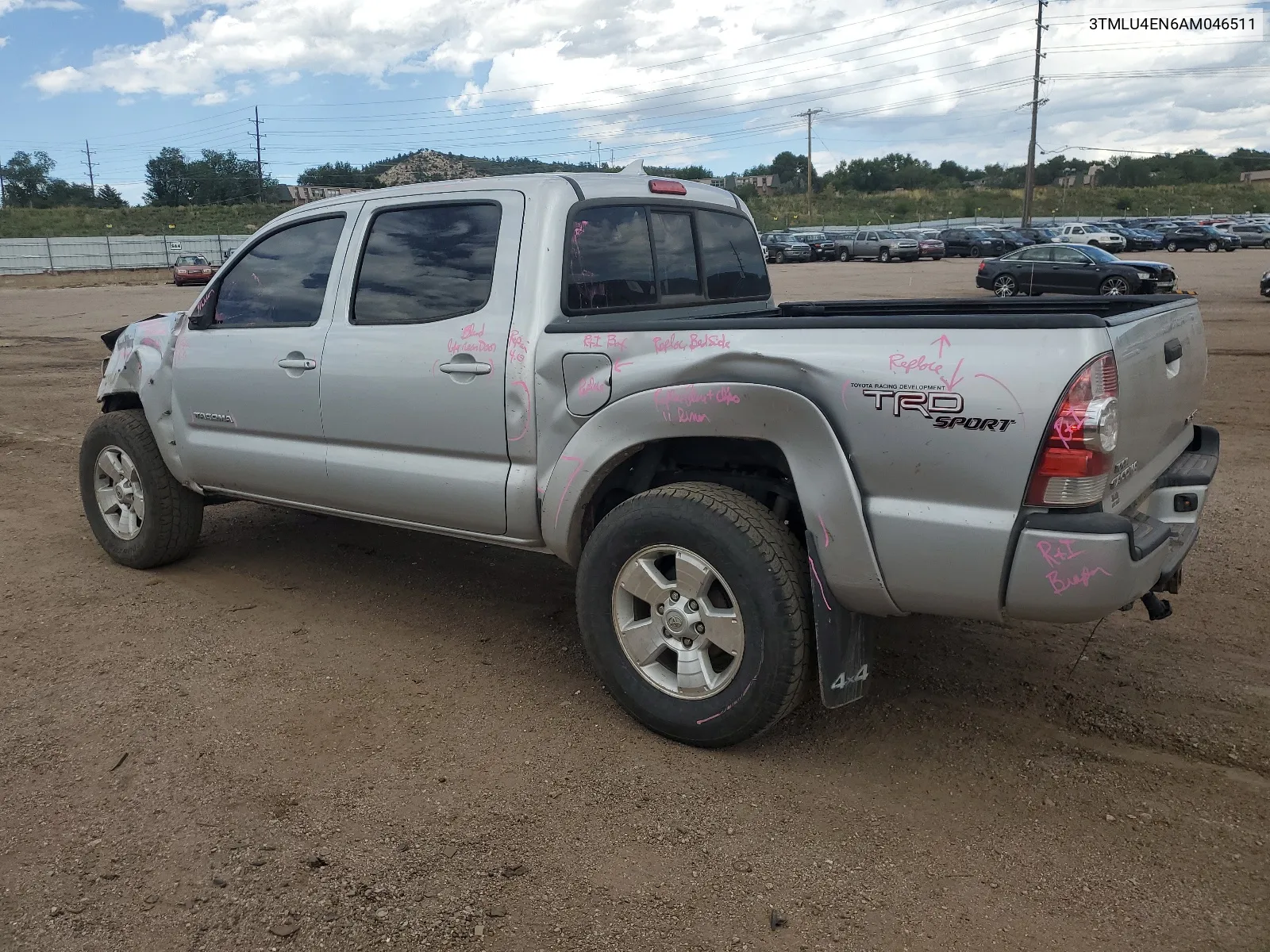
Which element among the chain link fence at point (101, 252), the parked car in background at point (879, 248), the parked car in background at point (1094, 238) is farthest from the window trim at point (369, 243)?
the chain link fence at point (101, 252)

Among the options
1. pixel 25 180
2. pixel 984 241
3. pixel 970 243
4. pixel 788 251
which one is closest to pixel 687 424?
pixel 788 251

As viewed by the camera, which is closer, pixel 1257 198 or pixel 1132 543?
pixel 1132 543

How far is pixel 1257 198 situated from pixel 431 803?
99179 mm

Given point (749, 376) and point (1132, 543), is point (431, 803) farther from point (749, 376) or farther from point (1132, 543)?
point (1132, 543)

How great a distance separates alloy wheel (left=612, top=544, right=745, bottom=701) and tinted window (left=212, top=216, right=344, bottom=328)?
→ 198 cm

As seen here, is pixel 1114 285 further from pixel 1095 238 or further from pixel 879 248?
pixel 1095 238

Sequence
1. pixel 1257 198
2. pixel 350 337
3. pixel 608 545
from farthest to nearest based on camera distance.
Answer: pixel 1257 198, pixel 350 337, pixel 608 545

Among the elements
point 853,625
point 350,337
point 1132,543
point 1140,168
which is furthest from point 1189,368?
point 1140,168

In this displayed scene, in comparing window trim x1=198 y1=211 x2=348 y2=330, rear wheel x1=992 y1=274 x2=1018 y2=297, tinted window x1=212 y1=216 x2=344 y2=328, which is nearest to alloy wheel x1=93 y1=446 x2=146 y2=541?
window trim x1=198 y1=211 x2=348 y2=330

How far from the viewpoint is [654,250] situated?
13.7 feet

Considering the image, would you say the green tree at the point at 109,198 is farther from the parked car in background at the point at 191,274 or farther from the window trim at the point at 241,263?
the window trim at the point at 241,263

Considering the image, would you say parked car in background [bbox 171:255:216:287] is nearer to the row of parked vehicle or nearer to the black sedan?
the row of parked vehicle

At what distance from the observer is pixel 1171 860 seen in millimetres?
2754

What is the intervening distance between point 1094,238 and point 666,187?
46.9 meters
